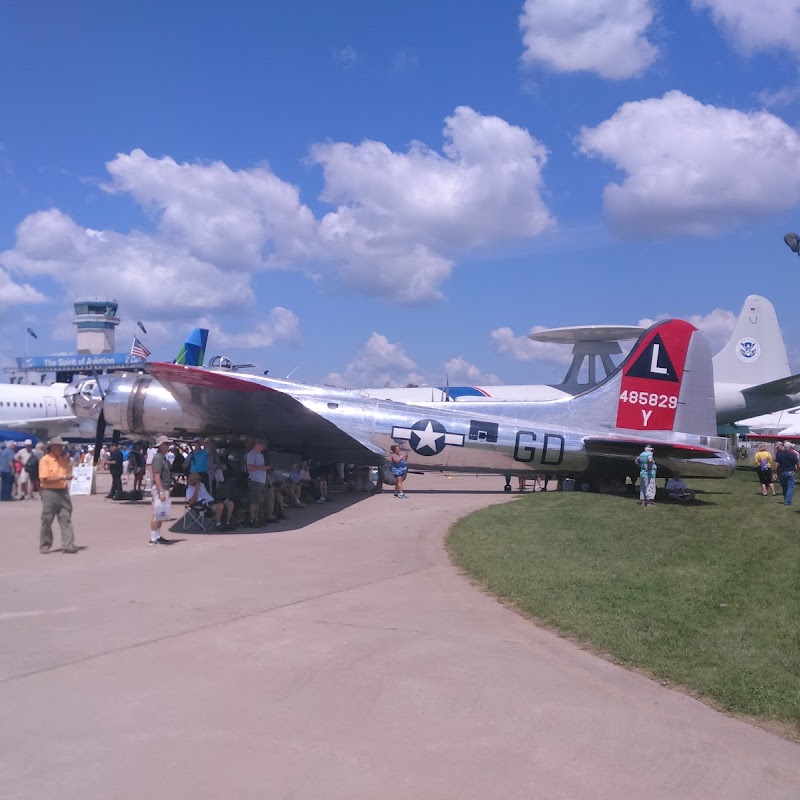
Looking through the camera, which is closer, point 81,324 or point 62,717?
point 62,717

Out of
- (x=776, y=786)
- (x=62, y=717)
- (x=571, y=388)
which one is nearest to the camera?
(x=776, y=786)

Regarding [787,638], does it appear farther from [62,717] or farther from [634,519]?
[634,519]

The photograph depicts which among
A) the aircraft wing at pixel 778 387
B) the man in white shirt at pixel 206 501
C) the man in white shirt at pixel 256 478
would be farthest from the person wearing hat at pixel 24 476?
the aircraft wing at pixel 778 387

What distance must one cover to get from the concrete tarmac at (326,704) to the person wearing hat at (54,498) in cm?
187

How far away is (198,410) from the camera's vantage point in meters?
17.4

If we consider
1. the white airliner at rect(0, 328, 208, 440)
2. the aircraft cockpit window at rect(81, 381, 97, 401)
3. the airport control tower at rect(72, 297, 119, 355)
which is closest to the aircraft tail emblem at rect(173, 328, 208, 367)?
the white airliner at rect(0, 328, 208, 440)

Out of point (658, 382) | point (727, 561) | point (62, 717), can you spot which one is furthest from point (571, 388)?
point (62, 717)

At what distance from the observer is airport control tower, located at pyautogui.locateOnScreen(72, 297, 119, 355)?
3912 inches

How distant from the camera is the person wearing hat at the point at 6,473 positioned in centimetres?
1883

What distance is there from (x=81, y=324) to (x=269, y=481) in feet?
313

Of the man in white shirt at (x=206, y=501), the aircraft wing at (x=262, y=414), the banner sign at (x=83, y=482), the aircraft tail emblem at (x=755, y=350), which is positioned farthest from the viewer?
the aircraft tail emblem at (x=755, y=350)

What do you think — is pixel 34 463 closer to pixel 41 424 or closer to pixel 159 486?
pixel 159 486

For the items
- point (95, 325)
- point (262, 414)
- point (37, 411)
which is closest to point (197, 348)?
point (37, 411)

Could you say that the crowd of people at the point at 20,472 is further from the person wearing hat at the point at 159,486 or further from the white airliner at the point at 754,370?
the white airliner at the point at 754,370
